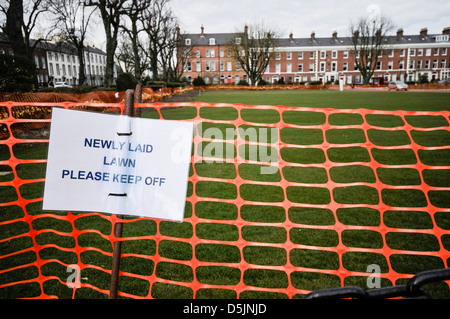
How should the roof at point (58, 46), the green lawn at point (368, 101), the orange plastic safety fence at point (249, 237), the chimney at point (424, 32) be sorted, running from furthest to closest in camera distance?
the chimney at point (424, 32)
the roof at point (58, 46)
the green lawn at point (368, 101)
the orange plastic safety fence at point (249, 237)

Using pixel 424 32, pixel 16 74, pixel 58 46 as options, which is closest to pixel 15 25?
pixel 16 74

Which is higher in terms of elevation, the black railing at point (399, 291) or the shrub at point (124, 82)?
the shrub at point (124, 82)

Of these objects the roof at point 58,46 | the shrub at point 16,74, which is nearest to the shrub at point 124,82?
the roof at point 58,46

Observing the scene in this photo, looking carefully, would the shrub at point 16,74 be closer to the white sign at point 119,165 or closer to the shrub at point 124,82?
the white sign at point 119,165

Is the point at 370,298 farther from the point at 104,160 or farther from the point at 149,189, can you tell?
the point at 104,160

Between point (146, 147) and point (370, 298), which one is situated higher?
point (146, 147)

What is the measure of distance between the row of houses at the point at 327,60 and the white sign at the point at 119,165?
239ft

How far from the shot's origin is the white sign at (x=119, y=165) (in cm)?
229

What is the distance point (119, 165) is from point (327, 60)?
8298cm

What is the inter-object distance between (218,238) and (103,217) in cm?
186

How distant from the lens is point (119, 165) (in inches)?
91.4

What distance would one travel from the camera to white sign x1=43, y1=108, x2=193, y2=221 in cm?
229

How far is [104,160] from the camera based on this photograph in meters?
2.32

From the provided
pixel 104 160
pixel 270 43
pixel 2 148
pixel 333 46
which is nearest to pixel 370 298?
pixel 104 160
